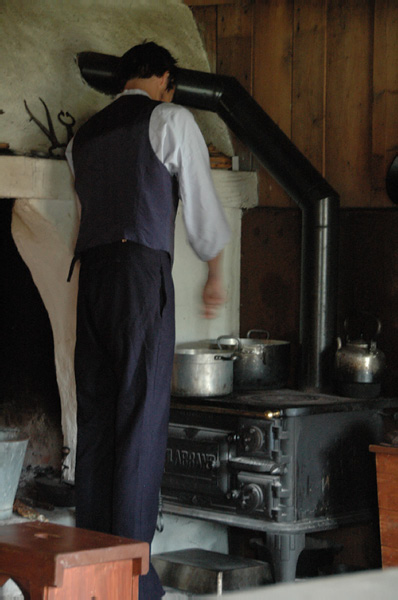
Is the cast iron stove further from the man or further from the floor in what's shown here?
the man

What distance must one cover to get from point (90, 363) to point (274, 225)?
1.27m

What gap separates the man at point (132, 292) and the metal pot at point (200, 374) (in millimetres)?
412

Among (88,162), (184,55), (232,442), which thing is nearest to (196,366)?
(232,442)

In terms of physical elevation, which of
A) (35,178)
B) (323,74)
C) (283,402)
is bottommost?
(283,402)

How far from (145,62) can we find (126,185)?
44 cm

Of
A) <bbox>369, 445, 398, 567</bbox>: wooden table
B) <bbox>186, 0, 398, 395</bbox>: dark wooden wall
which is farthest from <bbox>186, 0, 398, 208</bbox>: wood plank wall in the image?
<bbox>369, 445, 398, 567</bbox>: wooden table

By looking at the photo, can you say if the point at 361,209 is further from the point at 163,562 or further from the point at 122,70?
the point at 163,562

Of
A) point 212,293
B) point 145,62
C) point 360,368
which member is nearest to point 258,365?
point 360,368

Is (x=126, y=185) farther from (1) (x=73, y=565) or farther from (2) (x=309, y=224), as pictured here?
(1) (x=73, y=565)

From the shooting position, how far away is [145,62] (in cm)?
271

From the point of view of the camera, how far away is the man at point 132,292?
249 cm

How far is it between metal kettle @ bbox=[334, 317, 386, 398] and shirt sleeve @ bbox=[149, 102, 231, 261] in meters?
0.66

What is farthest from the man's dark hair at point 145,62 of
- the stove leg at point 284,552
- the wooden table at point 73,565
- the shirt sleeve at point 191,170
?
the stove leg at point 284,552

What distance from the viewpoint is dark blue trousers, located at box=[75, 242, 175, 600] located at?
8.15 feet
